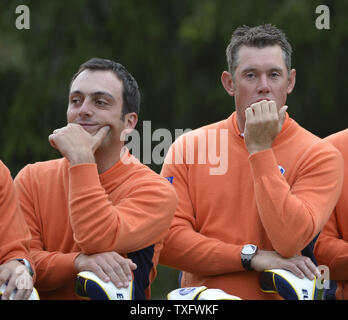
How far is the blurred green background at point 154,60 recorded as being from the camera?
9703 mm

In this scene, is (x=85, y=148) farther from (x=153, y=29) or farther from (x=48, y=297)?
(x=153, y=29)

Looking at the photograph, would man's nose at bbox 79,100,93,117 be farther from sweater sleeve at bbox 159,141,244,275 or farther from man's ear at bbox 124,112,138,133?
sweater sleeve at bbox 159,141,244,275

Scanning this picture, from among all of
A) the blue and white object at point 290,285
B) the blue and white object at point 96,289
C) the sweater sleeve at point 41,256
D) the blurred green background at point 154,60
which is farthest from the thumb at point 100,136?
the blurred green background at point 154,60

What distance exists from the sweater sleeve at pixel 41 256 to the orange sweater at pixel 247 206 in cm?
56

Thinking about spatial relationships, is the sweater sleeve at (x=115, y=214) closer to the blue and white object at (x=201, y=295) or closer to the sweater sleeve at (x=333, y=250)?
the blue and white object at (x=201, y=295)

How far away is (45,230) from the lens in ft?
15.1

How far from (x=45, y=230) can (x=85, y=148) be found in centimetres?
49

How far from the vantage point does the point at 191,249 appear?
4.58 meters

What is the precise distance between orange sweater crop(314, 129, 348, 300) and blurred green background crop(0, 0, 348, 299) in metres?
4.80

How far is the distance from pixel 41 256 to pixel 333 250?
1478 millimetres

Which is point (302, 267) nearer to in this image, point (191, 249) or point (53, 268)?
point (191, 249)

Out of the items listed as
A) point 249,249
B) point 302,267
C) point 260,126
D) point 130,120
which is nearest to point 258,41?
point 260,126

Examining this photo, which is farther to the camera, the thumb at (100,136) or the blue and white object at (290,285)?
the thumb at (100,136)
